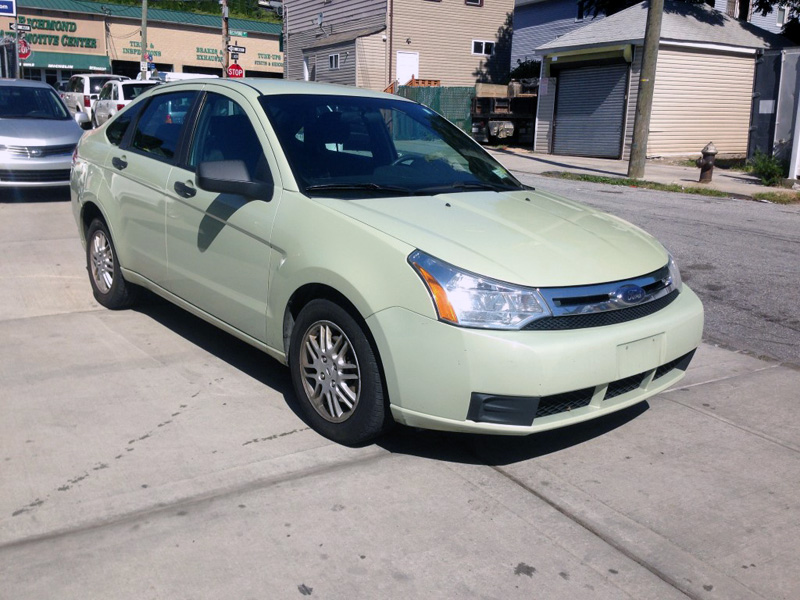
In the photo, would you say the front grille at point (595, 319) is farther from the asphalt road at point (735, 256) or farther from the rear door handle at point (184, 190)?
the rear door handle at point (184, 190)

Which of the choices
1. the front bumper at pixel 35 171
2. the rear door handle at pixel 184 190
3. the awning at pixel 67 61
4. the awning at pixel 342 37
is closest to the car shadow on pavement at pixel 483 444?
the rear door handle at pixel 184 190

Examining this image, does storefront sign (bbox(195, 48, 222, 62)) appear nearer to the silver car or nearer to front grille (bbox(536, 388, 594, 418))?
the silver car

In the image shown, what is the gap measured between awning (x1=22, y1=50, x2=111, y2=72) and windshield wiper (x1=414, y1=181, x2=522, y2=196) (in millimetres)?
48283

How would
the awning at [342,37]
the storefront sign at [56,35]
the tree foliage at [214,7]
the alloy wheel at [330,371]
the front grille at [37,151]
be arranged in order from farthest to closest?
the tree foliage at [214,7] < the storefront sign at [56,35] < the awning at [342,37] < the front grille at [37,151] < the alloy wheel at [330,371]

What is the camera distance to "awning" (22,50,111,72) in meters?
46.9

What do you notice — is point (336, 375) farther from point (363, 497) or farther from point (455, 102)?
point (455, 102)

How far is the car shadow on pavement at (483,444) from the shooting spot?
3859 millimetres

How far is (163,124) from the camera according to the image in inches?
212

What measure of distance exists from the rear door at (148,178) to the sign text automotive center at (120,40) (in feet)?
144

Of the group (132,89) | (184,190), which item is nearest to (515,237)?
(184,190)

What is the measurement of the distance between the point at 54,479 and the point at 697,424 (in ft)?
10.3

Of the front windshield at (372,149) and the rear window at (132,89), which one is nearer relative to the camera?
the front windshield at (372,149)

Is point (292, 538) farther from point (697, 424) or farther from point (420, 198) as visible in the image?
point (697, 424)

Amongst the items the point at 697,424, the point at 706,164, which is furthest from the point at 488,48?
the point at 697,424
